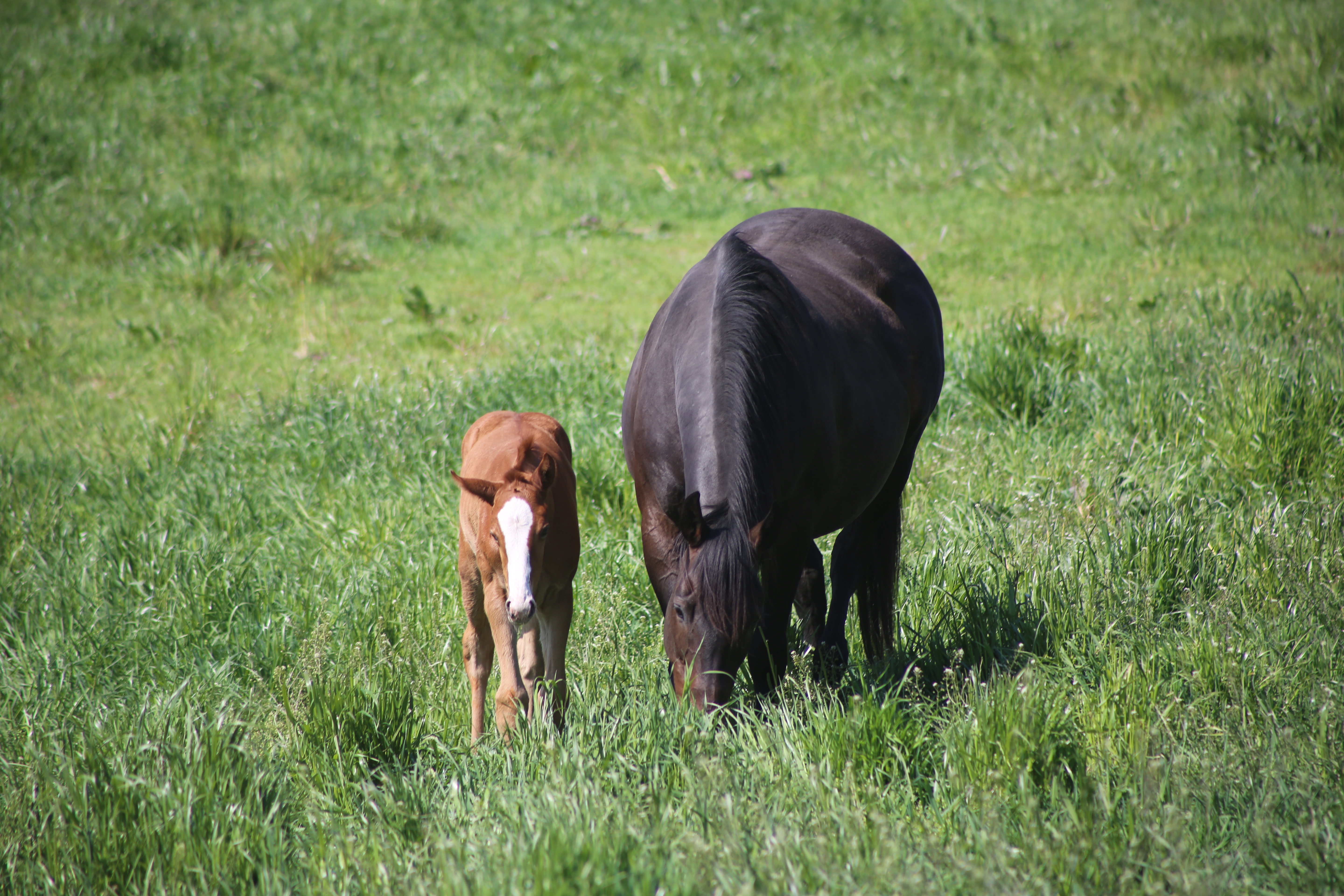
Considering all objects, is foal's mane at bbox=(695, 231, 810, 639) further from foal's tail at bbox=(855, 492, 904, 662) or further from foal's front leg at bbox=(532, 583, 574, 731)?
foal's tail at bbox=(855, 492, 904, 662)


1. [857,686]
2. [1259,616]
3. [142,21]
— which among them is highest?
[142,21]

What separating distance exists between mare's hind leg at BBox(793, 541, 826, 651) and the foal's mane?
3.34 feet

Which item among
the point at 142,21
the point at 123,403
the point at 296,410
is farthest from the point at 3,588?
the point at 142,21

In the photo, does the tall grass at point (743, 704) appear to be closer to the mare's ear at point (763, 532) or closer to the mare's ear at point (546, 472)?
the mare's ear at point (763, 532)

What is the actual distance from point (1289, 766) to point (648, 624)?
6.97 ft

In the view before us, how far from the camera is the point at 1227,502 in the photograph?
4.24m

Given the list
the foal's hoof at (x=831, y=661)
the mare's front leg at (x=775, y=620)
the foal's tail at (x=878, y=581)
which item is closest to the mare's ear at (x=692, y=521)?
the mare's front leg at (x=775, y=620)

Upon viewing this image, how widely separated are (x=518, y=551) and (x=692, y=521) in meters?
0.49

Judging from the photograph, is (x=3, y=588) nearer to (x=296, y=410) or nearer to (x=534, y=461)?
(x=296, y=410)

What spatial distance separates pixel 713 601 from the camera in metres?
2.47

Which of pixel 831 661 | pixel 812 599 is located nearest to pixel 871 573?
pixel 812 599

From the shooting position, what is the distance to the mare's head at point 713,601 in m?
2.46

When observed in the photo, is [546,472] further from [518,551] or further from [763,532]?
[763,532]

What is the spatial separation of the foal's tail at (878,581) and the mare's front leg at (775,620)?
2.26ft
